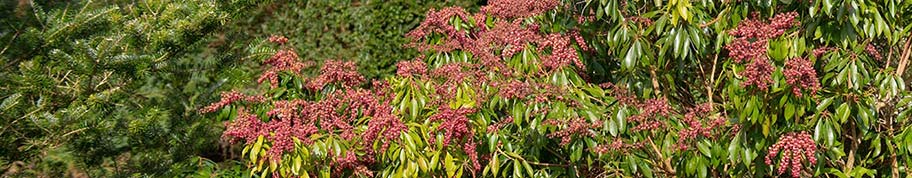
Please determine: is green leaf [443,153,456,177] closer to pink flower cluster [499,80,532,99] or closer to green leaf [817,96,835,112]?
pink flower cluster [499,80,532,99]

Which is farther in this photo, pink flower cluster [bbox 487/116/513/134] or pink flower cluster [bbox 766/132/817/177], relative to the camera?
pink flower cluster [bbox 487/116/513/134]

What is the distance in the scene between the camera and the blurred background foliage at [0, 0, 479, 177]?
3471 millimetres

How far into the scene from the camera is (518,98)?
3.75 m

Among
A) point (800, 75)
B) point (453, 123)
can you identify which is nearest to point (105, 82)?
point (453, 123)

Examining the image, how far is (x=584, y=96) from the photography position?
153 inches

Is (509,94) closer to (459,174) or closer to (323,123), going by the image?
(459,174)

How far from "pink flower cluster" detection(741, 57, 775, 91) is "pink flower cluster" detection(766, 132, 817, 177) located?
192 millimetres

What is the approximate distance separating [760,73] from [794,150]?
0.27 metres

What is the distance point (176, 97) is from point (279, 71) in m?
0.52

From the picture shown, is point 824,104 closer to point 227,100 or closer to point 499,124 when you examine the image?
point 499,124

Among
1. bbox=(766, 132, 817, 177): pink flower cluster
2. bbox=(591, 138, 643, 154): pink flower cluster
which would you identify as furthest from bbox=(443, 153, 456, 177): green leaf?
bbox=(766, 132, 817, 177): pink flower cluster

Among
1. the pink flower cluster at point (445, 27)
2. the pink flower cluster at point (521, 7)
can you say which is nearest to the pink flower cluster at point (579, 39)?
the pink flower cluster at point (521, 7)

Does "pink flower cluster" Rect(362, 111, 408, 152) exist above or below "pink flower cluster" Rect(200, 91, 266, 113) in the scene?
above

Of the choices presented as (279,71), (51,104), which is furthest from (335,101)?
(51,104)
